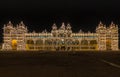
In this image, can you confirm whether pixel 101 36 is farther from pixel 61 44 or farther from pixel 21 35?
pixel 21 35

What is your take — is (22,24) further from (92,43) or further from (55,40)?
(92,43)

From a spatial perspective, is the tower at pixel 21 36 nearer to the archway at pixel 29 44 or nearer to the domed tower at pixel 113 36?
the archway at pixel 29 44

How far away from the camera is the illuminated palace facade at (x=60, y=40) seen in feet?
562

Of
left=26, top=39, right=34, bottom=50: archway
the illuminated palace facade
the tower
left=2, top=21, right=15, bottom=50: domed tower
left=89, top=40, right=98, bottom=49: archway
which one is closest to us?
left=2, top=21, right=15, bottom=50: domed tower

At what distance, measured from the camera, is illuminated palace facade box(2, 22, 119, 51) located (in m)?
171

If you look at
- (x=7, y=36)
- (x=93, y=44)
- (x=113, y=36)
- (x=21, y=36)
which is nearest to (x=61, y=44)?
(x=93, y=44)

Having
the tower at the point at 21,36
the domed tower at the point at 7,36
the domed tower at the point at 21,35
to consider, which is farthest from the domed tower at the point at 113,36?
the domed tower at the point at 7,36

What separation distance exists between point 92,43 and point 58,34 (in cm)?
2100
